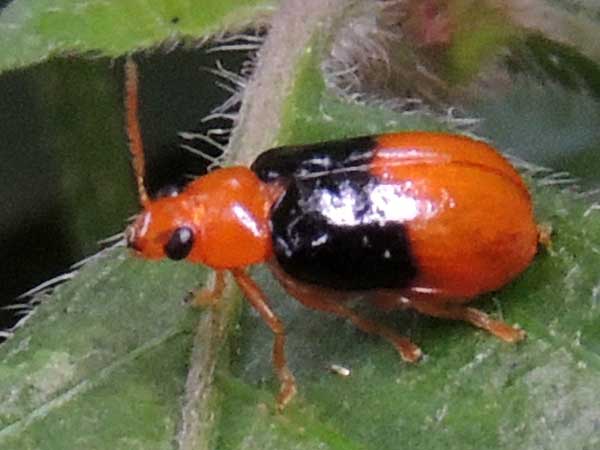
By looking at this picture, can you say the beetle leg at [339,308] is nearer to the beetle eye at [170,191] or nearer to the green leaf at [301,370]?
the green leaf at [301,370]

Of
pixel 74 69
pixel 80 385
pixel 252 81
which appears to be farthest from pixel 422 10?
pixel 80 385

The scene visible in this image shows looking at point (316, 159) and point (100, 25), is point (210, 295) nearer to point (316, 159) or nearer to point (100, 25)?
point (316, 159)

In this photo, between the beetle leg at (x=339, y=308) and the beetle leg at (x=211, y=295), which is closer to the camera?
the beetle leg at (x=339, y=308)

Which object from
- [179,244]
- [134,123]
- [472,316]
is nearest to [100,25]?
[134,123]

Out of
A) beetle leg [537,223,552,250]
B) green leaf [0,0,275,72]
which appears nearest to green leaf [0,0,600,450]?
beetle leg [537,223,552,250]

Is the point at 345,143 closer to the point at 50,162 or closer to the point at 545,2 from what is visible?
the point at 545,2

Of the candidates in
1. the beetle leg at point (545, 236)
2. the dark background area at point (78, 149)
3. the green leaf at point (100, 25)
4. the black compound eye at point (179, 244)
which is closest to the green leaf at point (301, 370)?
the beetle leg at point (545, 236)
